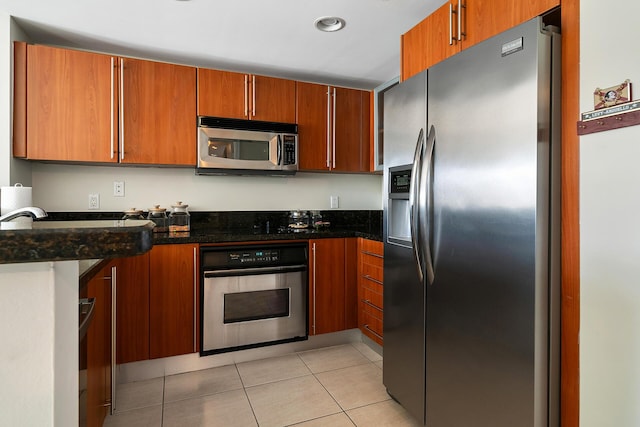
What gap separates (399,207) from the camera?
6.65 feet

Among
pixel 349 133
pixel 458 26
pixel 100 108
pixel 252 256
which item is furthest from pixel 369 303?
pixel 100 108

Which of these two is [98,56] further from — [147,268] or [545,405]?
[545,405]

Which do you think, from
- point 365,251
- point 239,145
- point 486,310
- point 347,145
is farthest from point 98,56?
point 486,310

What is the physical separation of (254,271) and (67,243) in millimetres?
2143

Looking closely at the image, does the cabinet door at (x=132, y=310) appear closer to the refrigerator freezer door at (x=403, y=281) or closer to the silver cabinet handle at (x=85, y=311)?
the silver cabinet handle at (x=85, y=311)

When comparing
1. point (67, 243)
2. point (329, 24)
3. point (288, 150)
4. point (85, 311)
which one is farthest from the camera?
point (288, 150)

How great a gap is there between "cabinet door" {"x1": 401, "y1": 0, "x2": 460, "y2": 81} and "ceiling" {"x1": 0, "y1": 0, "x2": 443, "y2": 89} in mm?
228

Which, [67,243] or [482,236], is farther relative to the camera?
[482,236]

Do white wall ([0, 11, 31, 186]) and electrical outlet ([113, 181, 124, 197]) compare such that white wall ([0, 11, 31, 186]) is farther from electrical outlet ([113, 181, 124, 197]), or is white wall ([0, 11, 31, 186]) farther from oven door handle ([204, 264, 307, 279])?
oven door handle ([204, 264, 307, 279])

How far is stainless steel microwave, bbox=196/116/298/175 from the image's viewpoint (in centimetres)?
266

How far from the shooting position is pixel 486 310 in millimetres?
1380

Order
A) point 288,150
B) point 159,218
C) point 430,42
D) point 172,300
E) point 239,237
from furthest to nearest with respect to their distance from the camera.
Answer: point 288,150, point 159,218, point 239,237, point 172,300, point 430,42

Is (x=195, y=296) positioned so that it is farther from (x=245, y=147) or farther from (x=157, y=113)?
(x=157, y=113)

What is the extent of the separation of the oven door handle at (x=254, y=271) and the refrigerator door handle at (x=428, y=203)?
1.27 meters
